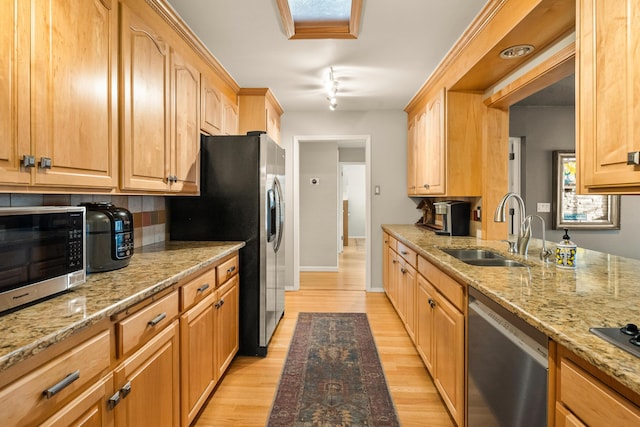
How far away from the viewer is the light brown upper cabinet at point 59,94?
1.12 m

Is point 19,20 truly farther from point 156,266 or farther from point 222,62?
point 222,62

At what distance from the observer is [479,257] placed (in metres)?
2.46

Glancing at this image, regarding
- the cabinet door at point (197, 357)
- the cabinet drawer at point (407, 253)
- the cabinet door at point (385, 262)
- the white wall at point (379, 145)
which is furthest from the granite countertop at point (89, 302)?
the white wall at point (379, 145)

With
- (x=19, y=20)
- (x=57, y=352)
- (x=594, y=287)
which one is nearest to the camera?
(x=57, y=352)

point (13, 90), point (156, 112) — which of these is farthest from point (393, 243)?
point (13, 90)

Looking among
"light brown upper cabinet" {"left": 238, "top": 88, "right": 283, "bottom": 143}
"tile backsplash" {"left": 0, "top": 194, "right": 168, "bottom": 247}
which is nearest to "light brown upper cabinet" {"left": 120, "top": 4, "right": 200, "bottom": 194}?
"tile backsplash" {"left": 0, "top": 194, "right": 168, "bottom": 247}

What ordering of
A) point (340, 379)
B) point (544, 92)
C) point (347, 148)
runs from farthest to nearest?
point (347, 148) → point (544, 92) → point (340, 379)

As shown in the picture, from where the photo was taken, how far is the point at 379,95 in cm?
389

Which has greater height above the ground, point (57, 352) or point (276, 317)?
point (57, 352)

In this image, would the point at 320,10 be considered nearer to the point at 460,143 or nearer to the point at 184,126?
the point at 184,126

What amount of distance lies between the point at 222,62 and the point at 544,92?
3219 millimetres

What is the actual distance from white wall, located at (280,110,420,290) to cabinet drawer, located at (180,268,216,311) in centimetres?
247

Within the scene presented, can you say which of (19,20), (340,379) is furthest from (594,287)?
(19,20)

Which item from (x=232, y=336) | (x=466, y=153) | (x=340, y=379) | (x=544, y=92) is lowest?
(x=340, y=379)
